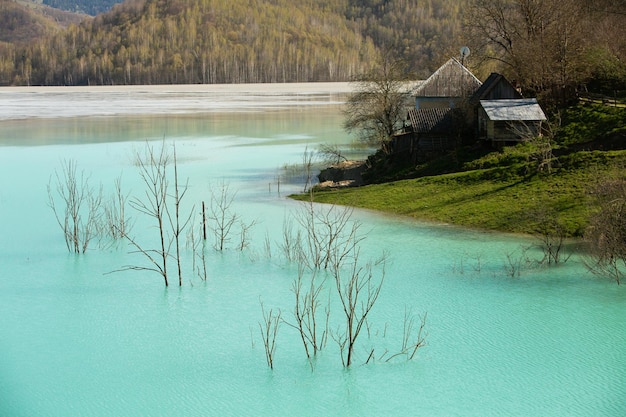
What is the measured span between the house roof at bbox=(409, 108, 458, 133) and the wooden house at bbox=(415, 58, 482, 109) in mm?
6571

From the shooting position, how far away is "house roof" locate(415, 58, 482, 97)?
38003 millimetres

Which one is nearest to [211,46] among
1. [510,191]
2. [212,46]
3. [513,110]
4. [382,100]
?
[212,46]

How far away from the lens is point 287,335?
14250 mm

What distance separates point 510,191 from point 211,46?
153709 millimetres

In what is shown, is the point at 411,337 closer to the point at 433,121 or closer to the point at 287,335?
the point at 287,335

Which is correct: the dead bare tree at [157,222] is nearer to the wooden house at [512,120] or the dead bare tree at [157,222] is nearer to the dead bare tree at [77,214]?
the dead bare tree at [77,214]

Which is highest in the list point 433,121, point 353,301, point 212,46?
point 212,46

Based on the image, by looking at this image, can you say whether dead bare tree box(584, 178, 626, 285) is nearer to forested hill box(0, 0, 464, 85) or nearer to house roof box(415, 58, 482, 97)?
house roof box(415, 58, 482, 97)

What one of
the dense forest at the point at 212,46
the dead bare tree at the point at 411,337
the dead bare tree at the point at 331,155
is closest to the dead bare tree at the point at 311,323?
the dead bare tree at the point at 411,337

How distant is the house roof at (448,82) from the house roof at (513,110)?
8927 millimetres

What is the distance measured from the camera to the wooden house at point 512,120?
2794cm

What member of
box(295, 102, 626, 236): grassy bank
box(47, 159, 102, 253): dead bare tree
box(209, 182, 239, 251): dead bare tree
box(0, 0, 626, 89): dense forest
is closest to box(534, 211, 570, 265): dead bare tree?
box(295, 102, 626, 236): grassy bank

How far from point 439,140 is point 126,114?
4331cm

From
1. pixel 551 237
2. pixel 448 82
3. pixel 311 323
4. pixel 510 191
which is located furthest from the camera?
pixel 448 82
